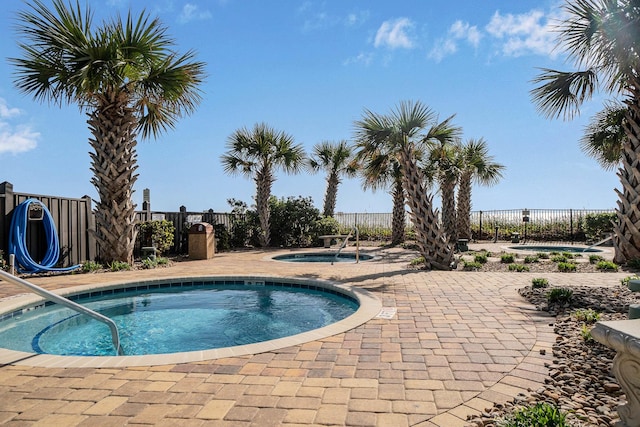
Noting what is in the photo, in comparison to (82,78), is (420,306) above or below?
below

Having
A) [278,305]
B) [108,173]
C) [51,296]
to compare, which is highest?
[108,173]

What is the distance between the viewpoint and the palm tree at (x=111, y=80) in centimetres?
762

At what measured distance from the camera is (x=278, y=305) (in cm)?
643

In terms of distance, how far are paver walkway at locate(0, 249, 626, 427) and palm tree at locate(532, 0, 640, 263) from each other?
6.70m

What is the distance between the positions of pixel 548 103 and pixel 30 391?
11.1 meters

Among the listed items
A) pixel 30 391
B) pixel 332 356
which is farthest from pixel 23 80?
pixel 332 356

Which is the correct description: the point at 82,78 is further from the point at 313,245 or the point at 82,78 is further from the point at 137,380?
the point at 313,245

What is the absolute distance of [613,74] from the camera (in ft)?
28.6

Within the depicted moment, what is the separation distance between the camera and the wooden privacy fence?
8.02 metres

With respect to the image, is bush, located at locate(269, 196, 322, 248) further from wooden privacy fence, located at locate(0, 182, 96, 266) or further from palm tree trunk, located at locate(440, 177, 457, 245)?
wooden privacy fence, located at locate(0, 182, 96, 266)

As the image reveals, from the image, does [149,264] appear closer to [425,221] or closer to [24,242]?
[24,242]

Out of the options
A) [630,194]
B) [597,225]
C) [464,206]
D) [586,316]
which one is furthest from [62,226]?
[597,225]

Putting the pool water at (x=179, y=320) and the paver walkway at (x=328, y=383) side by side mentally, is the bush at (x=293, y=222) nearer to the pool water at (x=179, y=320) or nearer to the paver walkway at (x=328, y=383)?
the pool water at (x=179, y=320)

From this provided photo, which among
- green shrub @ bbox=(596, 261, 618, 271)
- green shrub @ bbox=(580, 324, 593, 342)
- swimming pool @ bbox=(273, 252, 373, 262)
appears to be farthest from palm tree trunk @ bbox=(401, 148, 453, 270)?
green shrub @ bbox=(580, 324, 593, 342)
